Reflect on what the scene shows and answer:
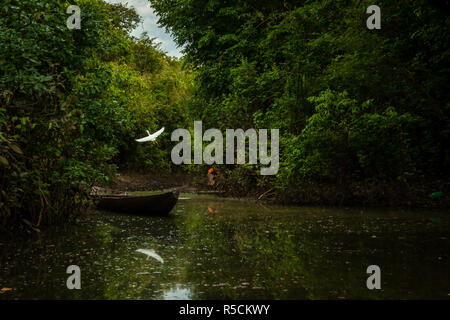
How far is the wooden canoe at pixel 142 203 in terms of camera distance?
37.7ft

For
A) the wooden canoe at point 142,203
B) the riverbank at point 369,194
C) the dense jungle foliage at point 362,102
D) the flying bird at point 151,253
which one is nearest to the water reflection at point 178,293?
the flying bird at point 151,253

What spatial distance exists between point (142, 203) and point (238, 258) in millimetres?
5673

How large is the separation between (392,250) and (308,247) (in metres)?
1.17

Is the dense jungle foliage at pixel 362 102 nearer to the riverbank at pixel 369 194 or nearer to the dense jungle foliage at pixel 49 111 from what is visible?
the riverbank at pixel 369 194

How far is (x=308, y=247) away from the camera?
290 inches

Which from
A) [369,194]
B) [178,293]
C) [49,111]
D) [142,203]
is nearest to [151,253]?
[178,293]
